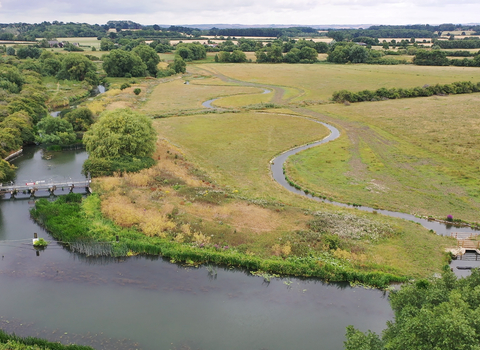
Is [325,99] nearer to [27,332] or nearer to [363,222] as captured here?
[363,222]

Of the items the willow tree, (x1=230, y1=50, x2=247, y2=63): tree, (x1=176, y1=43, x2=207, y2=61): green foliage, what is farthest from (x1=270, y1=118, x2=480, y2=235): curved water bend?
(x1=176, y1=43, x2=207, y2=61): green foliage

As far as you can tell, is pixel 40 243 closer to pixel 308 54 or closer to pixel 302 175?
pixel 302 175

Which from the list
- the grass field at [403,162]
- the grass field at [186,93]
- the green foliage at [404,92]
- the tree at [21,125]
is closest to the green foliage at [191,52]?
the grass field at [186,93]

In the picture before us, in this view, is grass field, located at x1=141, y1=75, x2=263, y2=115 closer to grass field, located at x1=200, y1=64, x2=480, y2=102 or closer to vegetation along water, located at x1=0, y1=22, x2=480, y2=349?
vegetation along water, located at x1=0, y1=22, x2=480, y2=349

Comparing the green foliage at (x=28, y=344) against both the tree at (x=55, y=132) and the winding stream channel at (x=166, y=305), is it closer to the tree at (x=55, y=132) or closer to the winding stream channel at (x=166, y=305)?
the winding stream channel at (x=166, y=305)

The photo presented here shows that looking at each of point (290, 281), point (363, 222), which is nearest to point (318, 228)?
point (363, 222)

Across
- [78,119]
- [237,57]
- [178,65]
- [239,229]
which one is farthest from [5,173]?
[237,57]
